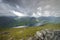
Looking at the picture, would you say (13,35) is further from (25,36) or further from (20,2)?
(20,2)

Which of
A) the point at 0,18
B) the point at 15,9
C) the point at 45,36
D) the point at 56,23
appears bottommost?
the point at 45,36

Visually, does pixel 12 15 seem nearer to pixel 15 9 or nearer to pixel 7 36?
pixel 15 9

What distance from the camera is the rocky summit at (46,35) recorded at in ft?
6.18

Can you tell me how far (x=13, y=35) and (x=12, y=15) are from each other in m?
0.33

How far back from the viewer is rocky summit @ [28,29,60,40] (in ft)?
6.18

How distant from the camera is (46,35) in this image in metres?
1.92

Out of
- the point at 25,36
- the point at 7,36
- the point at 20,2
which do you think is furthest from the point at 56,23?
the point at 7,36

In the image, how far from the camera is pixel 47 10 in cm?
203

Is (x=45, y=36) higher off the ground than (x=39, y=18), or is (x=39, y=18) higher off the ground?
(x=39, y=18)

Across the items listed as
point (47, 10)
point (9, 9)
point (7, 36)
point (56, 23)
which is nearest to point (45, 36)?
point (56, 23)

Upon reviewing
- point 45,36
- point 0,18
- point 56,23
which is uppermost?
point 0,18

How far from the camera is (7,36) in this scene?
1.82 metres

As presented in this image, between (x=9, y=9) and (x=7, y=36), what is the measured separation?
44 cm

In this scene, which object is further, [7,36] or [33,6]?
[33,6]
